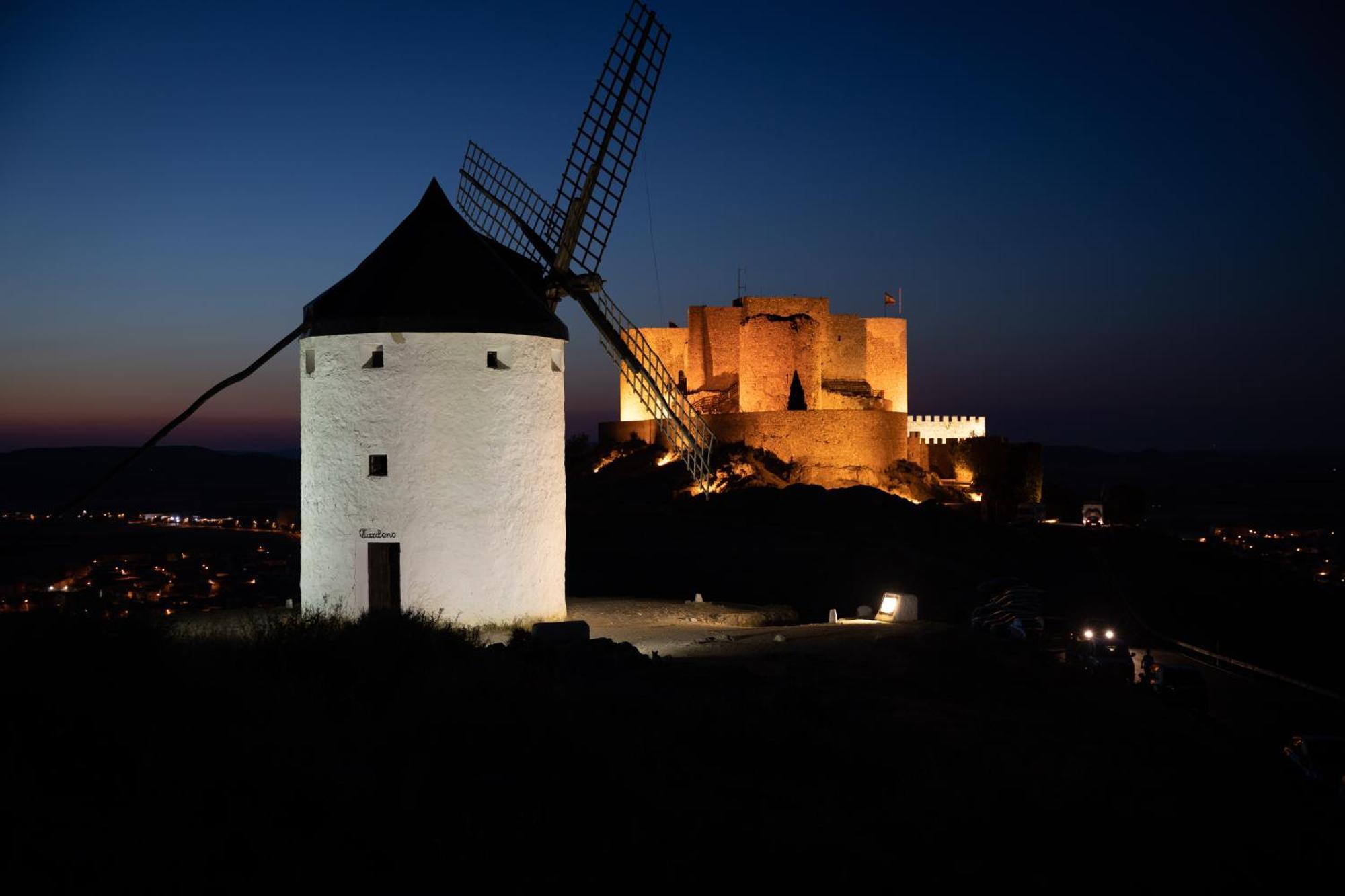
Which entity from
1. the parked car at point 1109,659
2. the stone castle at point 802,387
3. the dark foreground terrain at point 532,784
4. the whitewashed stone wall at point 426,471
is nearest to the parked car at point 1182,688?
the parked car at point 1109,659

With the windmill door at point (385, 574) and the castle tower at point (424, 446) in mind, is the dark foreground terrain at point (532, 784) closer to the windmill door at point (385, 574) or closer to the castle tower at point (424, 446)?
the castle tower at point (424, 446)

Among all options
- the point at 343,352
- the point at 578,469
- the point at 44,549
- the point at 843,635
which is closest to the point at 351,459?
the point at 343,352

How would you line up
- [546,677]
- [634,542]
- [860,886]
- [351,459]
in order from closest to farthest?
[860,886], [546,677], [351,459], [634,542]

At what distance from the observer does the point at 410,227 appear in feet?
56.6

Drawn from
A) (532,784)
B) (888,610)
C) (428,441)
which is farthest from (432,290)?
(532,784)

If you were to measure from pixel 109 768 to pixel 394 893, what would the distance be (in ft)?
6.44

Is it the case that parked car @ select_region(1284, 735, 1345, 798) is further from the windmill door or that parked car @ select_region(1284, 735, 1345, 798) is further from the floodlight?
the windmill door

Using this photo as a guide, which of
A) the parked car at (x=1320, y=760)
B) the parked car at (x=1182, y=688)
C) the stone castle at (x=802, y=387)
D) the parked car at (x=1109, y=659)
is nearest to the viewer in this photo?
the parked car at (x=1320, y=760)

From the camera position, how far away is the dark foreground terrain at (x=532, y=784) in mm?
6043

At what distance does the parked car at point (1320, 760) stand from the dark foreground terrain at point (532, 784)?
389 cm

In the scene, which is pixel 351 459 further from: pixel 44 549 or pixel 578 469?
pixel 44 549

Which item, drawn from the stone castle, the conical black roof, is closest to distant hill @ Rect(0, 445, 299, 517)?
the stone castle

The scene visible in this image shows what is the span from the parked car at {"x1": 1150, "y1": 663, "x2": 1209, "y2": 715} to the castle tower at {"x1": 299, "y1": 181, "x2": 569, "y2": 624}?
362 inches

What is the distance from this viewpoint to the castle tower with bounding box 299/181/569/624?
614 inches
